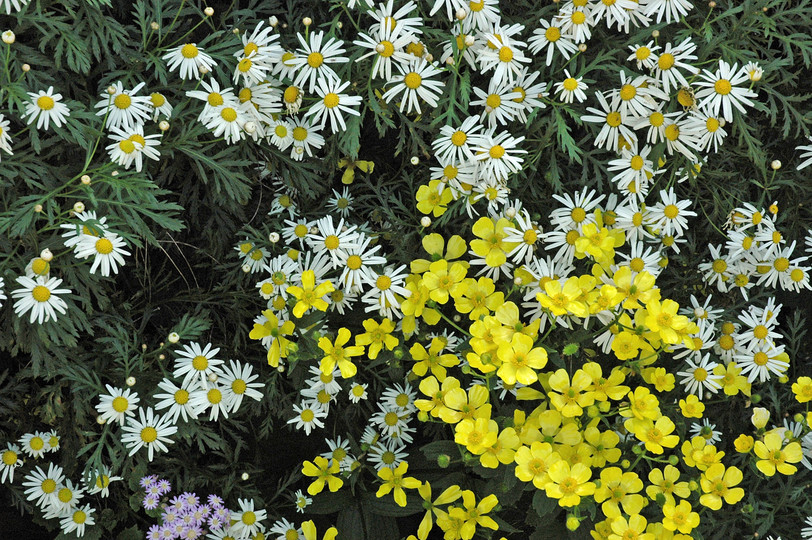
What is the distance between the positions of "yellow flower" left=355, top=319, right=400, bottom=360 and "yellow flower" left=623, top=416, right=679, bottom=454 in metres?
0.54

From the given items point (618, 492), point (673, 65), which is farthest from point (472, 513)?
point (673, 65)

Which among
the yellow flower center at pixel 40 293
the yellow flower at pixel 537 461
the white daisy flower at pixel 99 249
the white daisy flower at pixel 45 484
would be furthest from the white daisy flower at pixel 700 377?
the white daisy flower at pixel 45 484

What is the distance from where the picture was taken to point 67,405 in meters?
1.76

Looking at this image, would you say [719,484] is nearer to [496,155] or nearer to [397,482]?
[397,482]

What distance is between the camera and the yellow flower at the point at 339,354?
1.60 m

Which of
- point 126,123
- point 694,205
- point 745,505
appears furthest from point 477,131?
point 745,505

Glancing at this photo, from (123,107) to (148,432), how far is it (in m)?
0.73

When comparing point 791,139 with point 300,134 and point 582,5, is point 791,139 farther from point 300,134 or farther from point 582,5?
point 300,134

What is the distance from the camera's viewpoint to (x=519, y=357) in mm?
1455

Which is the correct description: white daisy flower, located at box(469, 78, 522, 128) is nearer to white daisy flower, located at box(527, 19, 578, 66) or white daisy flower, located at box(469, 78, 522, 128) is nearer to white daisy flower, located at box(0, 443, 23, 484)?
white daisy flower, located at box(527, 19, 578, 66)

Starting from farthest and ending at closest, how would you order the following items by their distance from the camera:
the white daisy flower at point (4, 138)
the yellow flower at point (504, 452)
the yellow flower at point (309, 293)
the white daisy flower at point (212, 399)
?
the white daisy flower at point (212, 399) → the yellow flower at point (309, 293) → the yellow flower at point (504, 452) → the white daisy flower at point (4, 138)

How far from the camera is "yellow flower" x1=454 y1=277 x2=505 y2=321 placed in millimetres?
1631

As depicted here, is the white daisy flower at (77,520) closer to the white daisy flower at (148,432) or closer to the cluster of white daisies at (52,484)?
the cluster of white daisies at (52,484)

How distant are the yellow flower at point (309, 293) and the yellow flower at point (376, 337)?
0.41ft
